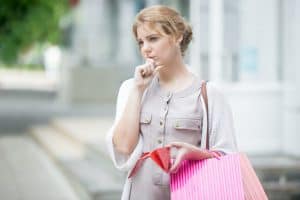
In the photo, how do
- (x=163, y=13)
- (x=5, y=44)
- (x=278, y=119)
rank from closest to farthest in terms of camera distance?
(x=163, y=13), (x=278, y=119), (x=5, y=44)

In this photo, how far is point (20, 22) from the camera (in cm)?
1758

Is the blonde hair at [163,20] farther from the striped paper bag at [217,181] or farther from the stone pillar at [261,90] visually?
the stone pillar at [261,90]

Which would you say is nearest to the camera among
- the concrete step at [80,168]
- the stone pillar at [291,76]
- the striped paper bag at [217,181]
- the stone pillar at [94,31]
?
the striped paper bag at [217,181]

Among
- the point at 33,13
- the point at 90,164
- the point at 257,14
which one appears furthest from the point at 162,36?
the point at 33,13

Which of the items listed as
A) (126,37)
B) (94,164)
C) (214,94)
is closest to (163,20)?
(214,94)

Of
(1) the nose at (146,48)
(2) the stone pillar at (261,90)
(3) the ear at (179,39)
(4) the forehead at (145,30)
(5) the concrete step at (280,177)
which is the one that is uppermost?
(4) the forehead at (145,30)

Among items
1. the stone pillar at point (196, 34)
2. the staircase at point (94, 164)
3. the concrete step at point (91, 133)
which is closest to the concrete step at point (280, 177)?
the staircase at point (94, 164)

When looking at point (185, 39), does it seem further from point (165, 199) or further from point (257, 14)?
point (257, 14)

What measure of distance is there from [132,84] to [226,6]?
728cm

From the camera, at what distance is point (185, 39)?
293cm

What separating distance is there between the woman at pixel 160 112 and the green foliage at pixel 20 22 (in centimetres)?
1481

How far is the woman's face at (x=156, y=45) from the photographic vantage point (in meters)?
2.83

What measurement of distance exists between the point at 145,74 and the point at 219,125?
338 mm

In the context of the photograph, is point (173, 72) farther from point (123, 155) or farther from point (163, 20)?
point (123, 155)
